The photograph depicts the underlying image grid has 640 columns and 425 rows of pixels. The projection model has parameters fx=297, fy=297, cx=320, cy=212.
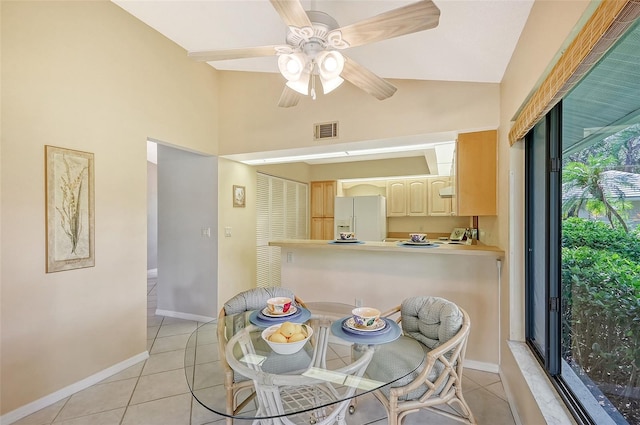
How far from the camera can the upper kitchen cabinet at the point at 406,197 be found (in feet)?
18.2

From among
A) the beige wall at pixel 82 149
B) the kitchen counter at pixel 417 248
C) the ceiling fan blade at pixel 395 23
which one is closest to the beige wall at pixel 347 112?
the beige wall at pixel 82 149

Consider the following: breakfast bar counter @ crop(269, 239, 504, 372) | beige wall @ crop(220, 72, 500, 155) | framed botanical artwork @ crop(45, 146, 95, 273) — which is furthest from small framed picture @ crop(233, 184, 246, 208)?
framed botanical artwork @ crop(45, 146, 95, 273)

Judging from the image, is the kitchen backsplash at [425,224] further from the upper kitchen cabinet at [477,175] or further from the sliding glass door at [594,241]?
the sliding glass door at [594,241]

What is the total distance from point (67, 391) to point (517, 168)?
3.69m

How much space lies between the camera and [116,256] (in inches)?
104

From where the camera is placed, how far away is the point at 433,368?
65.2 inches

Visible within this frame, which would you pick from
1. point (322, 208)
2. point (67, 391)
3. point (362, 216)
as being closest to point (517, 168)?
point (362, 216)

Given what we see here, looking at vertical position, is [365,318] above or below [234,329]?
above

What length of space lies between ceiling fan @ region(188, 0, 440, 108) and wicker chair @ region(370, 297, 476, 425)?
1.42m

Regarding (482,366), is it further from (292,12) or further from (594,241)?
(292,12)

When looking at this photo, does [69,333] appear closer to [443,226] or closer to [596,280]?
[596,280]

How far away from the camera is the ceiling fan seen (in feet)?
4.10

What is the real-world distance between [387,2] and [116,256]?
113 inches

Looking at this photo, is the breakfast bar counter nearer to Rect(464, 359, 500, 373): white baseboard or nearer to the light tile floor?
Rect(464, 359, 500, 373): white baseboard
